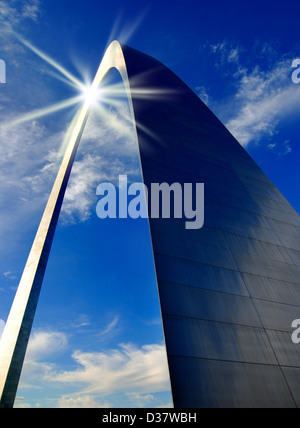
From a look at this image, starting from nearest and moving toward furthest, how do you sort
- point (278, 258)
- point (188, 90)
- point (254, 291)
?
point (254, 291)
point (278, 258)
point (188, 90)

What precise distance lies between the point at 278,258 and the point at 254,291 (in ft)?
8.12

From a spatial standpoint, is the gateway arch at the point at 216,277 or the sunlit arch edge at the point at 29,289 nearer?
the gateway arch at the point at 216,277

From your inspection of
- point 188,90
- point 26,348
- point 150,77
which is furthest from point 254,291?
point 188,90

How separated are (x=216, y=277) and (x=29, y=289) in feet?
42.2

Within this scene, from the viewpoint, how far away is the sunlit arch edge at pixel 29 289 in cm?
1233

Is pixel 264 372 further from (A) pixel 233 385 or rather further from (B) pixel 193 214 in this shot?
(B) pixel 193 214

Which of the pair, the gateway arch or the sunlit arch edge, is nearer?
the gateway arch

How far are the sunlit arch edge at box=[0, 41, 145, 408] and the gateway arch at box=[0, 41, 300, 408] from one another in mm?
66

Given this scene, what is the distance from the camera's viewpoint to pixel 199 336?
5152mm

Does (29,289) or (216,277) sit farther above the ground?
(29,289)

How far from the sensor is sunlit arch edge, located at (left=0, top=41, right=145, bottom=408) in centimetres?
1233

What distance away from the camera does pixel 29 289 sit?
14898 mm

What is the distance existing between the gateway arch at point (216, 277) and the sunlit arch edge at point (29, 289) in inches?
2.6

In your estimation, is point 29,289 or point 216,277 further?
point 29,289
